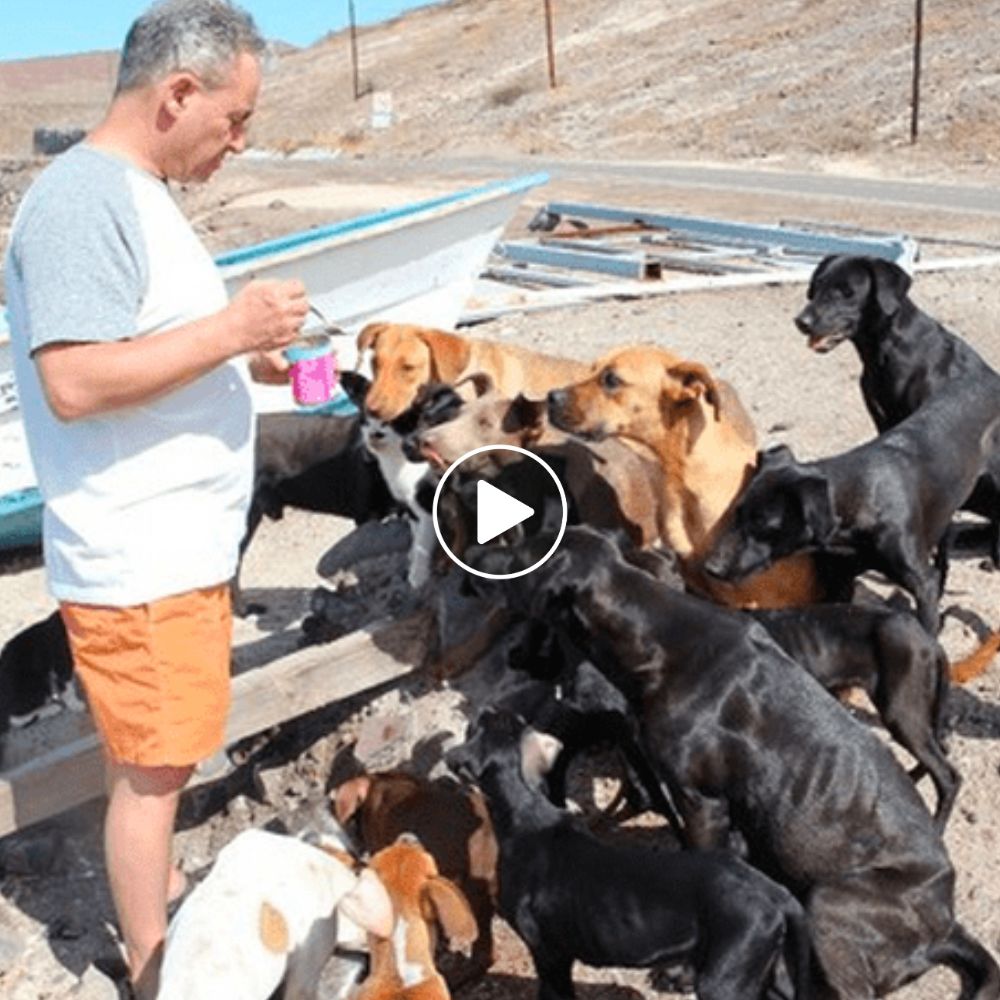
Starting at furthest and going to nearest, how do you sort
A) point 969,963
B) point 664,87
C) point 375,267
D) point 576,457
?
point 664,87 < point 375,267 < point 576,457 < point 969,963

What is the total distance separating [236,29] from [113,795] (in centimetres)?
182

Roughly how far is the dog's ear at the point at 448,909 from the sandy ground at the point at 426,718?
366 millimetres

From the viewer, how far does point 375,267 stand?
34.7 ft

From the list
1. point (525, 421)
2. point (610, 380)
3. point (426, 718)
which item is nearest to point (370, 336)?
point (525, 421)

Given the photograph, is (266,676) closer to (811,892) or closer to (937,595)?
(811,892)

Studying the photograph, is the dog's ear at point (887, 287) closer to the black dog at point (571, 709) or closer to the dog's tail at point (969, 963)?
the black dog at point (571, 709)

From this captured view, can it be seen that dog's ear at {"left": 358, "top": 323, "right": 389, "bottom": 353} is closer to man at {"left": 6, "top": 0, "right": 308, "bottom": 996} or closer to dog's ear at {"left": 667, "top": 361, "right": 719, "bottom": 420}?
dog's ear at {"left": 667, "top": 361, "right": 719, "bottom": 420}

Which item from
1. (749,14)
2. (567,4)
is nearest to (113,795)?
Result: (749,14)

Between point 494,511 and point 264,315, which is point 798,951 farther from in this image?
point 494,511

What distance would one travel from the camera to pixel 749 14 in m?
49.3

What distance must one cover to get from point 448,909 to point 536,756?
537 millimetres

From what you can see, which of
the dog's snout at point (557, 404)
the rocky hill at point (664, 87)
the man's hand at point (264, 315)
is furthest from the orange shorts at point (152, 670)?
the rocky hill at point (664, 87)

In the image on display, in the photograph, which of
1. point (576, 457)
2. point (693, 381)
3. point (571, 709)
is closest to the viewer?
point (571, 709)

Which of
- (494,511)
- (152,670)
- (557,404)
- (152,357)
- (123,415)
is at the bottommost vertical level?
(494,511)
